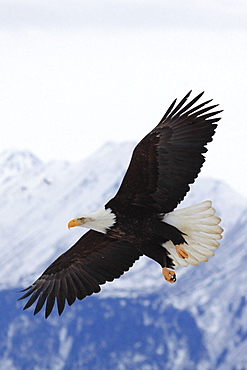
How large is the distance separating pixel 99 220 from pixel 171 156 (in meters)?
0.81

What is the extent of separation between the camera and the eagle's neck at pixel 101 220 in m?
5.90

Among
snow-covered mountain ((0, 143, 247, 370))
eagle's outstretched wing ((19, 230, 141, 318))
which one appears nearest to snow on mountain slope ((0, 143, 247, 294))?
snow-covered mountain ((0, 143, 247, 370))

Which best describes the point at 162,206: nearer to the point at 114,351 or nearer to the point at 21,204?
the point at 114,351

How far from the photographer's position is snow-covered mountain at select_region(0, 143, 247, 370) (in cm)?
5956

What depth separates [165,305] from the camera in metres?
63.2

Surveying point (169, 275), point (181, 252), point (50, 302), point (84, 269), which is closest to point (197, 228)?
point (181, 252)

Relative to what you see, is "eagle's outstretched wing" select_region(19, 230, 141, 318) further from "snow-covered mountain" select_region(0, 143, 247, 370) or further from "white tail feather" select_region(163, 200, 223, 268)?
"snow-covered mountain" select_region(0, 143, 247, 370)

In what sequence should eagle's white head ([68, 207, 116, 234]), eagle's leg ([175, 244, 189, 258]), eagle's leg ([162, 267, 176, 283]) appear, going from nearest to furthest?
eagle's white head ([68, 207, 116, 234])
eagle's leg ([175, 244, 189, 258])
eagle's leg ([162, 267, 176, 283])

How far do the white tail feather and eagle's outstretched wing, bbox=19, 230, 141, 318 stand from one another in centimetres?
62

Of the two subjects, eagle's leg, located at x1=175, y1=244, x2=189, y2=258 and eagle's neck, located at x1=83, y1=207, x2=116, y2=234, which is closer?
eagle's neck, located at x1=83, y1=207, x2=116, y2=234

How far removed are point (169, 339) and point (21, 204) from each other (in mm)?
19926

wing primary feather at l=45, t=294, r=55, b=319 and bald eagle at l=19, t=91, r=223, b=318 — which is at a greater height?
bald eagle at l=19, t=91, r=223, b=318

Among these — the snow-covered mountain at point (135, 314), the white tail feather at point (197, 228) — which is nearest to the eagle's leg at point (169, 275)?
the white tail feather at point (197, 228)

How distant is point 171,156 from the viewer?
5684mm
